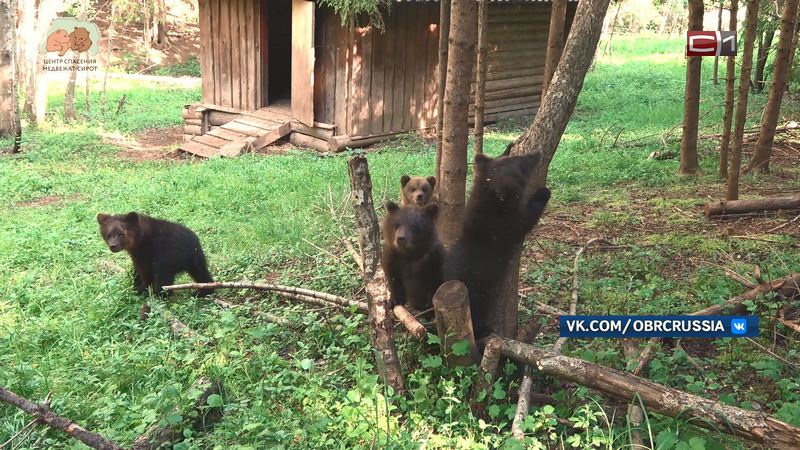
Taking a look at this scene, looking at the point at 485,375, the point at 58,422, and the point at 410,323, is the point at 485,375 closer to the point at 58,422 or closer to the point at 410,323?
the point at 410,323

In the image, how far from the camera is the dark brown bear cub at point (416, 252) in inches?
211

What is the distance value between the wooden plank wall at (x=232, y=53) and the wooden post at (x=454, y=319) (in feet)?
47.8

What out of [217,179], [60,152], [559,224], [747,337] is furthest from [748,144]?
[60,152]

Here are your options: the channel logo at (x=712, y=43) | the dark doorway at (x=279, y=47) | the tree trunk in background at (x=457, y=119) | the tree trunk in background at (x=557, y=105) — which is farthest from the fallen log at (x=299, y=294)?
the dark doorway at (x=279, y=47)

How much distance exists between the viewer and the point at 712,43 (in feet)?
25.6

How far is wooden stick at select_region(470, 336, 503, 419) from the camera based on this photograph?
164 inches

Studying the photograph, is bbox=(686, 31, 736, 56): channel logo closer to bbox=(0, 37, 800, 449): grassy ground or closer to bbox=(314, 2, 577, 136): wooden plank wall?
bbox=(0, 37, 800, 449): grassy ground

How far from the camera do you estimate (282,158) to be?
14.7m

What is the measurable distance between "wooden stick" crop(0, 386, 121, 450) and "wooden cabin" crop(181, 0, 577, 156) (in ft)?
39.3

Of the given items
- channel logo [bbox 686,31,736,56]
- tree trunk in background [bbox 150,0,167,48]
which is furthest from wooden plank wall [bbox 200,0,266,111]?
tree trunk in background [bbox 150,0,167,48]

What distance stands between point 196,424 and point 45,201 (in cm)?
951

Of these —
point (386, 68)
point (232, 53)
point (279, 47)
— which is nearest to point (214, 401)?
point (386, 68)

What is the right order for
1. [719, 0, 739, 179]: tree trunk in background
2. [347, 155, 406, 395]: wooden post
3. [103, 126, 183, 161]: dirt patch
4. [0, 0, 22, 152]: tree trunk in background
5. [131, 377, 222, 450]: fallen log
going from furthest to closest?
[103, 126, 183, 161]: dirt patch < [0, 0, 22, 152]: tree trunk in background < [719, 0, 739, 179]: tree trunk in background < [347, 155, 406, 395]: wooden post < [131, 377, 222, 450]: fallen log

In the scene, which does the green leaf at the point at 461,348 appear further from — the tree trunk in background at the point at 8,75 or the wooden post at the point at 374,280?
the tree trunk in background at the point at 8,75
